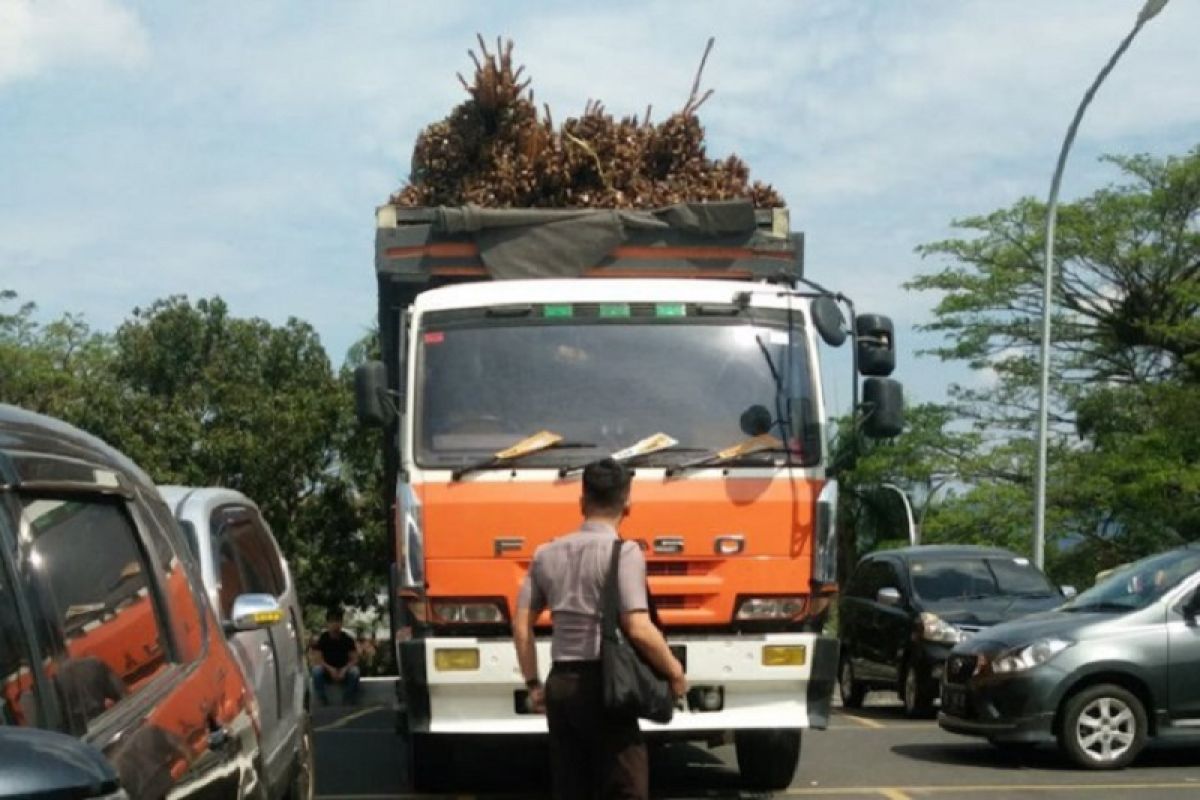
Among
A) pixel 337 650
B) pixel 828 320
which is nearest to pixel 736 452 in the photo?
pixel 828 320

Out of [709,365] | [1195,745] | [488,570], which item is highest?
[709,365]

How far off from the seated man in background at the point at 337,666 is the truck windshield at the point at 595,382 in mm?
13887

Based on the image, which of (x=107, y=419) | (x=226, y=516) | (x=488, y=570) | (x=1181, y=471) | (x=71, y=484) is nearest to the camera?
(x=71, y=484)

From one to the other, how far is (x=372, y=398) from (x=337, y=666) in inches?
548

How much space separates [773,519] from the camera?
423 inches

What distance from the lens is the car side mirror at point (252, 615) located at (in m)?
6.34

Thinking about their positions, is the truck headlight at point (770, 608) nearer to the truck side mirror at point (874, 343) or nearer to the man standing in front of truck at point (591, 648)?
the truck side mirror at point (874, 343)

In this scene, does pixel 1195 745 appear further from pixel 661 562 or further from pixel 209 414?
pixel 209 414

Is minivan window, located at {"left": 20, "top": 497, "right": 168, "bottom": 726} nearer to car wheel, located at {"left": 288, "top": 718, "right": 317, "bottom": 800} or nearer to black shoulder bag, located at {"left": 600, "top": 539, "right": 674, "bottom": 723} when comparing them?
black shoulder bag, located at {"left": 600, "top": 539, "right": 674, "bottom": 723}

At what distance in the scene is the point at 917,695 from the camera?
18.8m

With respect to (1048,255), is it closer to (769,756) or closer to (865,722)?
(865,722)

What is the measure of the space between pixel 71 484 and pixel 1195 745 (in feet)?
36.5

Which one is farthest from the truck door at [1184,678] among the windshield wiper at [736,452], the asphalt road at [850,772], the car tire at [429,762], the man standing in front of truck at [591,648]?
the man standing in front of truck at [591,648]

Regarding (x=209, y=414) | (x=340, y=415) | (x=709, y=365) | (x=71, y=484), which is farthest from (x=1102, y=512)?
(x=71, y=484)
